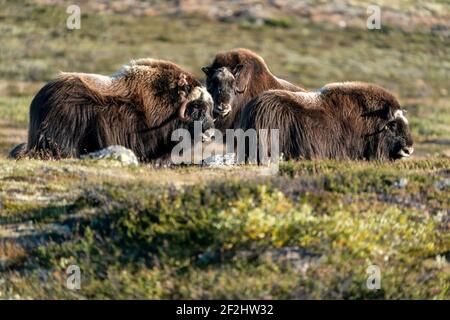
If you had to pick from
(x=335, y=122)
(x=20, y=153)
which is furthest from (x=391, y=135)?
(x=20, y=153)

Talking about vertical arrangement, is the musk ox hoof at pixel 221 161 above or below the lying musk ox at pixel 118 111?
below

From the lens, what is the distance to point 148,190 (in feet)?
27.2

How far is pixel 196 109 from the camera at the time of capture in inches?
528

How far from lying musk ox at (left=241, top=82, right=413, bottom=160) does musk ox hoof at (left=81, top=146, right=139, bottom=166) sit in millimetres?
2004

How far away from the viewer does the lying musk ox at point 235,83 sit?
15422 mm

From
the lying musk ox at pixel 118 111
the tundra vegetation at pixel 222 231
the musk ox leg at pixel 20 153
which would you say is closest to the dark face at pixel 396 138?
the tundra vegetation at pixel 222 231

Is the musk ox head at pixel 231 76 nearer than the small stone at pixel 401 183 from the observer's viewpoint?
No

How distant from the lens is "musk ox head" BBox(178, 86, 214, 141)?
1319 centimetres

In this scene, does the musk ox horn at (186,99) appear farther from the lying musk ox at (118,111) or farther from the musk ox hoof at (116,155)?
the musk ox hoof at (116,155)

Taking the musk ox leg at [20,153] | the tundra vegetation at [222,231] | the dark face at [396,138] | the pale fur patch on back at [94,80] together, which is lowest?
the musk ox leg at [20,153]

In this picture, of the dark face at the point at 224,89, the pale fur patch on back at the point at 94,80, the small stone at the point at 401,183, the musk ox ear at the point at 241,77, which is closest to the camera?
the small stone at the point at 401,183
